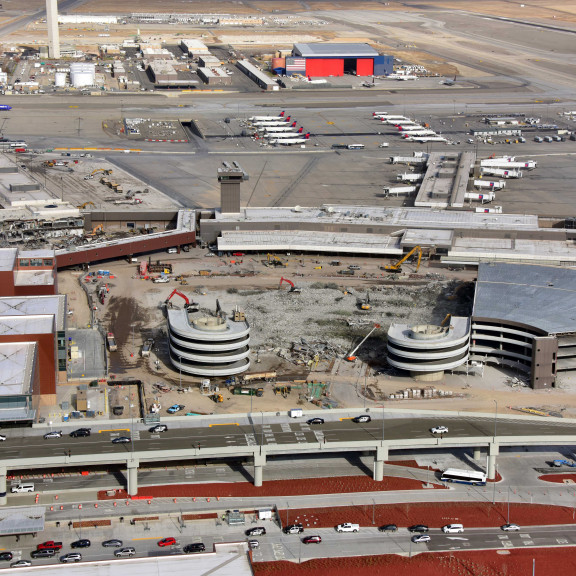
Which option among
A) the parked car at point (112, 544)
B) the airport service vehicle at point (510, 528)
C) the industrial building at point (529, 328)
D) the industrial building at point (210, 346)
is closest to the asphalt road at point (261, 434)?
the parked car at point (112, 544)

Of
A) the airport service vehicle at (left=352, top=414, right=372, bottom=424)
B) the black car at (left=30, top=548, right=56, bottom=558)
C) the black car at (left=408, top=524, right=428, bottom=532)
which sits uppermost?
the airport service vehicle at (left=352, top=414, right=372, bottom=424)

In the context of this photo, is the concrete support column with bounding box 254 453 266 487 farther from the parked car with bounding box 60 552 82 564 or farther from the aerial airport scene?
the parked car with bounding box 60 552 82 564

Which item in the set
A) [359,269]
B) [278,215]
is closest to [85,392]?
[359,269]

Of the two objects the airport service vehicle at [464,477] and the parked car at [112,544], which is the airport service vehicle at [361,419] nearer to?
the airport service vehicle at [464,477]

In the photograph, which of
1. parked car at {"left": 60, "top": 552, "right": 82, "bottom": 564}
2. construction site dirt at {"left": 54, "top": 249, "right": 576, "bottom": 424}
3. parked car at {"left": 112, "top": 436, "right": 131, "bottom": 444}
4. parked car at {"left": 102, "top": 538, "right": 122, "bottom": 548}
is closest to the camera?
parked car at {"left": 60, "top": 552, "right": 82, "bottom": 564}

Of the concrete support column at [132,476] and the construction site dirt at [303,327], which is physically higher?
the concrete support column at [132,476]

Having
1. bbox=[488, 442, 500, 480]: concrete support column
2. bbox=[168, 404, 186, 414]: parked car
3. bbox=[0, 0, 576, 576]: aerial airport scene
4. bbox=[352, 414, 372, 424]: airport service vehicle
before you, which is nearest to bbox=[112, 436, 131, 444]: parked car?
bbox=[0, 0, 576, 576]: aerial airport scene

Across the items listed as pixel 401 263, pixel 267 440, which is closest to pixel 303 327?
pixel 401 263
